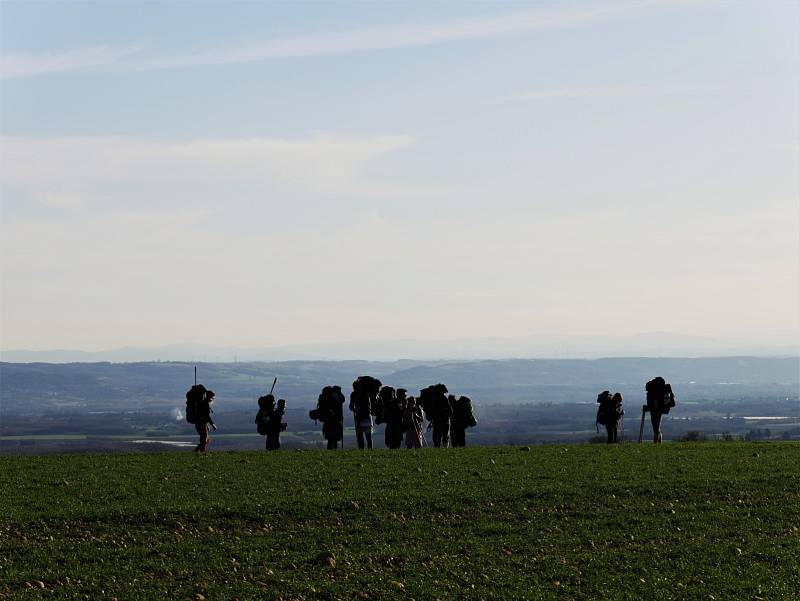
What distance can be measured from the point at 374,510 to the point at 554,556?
179 inches

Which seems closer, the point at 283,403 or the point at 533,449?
the point at 533,449

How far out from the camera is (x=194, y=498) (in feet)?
84.9

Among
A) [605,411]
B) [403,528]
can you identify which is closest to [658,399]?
[605,411]

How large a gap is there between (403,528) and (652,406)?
2145cm

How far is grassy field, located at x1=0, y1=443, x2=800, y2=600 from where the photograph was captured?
19.0 m

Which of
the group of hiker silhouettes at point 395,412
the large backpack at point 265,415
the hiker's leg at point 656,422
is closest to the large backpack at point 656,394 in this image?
the group of hiker silhouettes at point 395,412

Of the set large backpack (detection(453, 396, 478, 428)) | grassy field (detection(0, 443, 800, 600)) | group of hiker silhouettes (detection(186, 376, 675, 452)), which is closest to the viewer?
grassy field (detection(0, 443, 800, 600))

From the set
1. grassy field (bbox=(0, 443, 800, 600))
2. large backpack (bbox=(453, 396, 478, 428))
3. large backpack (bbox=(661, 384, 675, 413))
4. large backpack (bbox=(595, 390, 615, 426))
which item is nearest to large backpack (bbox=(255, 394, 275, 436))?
large backpack (bbox=(453, 396, 478, 428))

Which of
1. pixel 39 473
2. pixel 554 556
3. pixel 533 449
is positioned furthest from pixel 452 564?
pixel 533 449

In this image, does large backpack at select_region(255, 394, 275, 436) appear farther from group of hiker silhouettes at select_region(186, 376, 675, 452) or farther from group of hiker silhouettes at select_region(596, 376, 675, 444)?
group of hiker silhouettes at select_region(596, 376, 675, 444)

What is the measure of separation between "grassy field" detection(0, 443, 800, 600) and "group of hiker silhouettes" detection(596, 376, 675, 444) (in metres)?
9.69

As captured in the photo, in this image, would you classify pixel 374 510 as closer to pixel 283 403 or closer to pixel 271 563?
pixel 271 563

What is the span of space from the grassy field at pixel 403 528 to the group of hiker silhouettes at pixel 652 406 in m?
9.69

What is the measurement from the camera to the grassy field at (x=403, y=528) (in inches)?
749
